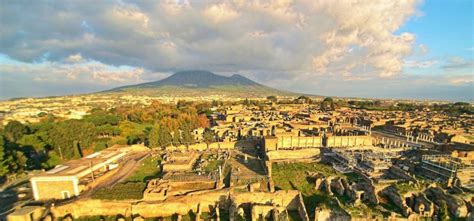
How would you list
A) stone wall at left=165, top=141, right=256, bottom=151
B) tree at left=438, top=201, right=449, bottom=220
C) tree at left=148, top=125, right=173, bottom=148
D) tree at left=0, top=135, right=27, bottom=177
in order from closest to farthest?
tree at left=438, top=201, right=449, bottom=220
tree at left=0, top=135, right=27, bottom=177
stone wall at left=165, top=141, right=256, bottom=151
tree at left=148, top=125, right=173, bottom=148

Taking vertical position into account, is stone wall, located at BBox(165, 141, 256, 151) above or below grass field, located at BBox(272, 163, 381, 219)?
above

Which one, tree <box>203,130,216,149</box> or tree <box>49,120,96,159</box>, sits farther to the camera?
tree <box>203,130,216,149</box>

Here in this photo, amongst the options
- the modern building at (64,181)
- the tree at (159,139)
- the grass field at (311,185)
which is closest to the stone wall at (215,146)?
the tree at (159,139)

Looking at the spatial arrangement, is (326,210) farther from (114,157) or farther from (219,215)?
(114,157)

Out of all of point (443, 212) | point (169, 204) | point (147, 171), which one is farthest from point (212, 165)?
point (443, 212)

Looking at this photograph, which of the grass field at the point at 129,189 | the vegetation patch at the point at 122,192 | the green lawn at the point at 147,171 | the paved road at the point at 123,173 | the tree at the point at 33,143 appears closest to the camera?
the vegetation patch at the point at 122,192

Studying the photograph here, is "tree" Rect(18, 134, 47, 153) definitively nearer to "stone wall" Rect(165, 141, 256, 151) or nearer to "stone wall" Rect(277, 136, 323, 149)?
"stone wall" Rect(165, 141, 256, 151)

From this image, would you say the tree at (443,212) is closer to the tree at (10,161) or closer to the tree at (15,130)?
the tree at (10,161)

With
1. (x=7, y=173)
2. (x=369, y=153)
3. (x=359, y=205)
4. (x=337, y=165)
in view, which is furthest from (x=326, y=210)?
(x=7, y=173)

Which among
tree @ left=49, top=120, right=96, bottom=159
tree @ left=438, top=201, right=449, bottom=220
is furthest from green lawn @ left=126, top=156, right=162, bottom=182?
tree @ left=438, top=201, right=449, bottom=220

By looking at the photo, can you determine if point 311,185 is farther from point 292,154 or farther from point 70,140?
point 70,140

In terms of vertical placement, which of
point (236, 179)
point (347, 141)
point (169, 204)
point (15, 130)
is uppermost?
point (15, 130)
